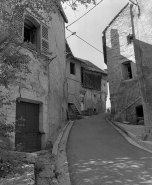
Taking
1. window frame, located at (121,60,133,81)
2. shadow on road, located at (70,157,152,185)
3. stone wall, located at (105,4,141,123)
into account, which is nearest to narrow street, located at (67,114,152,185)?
shadow on road, located at (70,157,152,185)

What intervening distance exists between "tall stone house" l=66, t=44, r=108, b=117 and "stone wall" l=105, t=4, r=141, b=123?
372 cm

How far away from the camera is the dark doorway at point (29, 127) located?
6.15 m

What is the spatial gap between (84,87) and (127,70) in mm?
7177

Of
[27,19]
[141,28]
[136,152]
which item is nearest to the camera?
[136,152]

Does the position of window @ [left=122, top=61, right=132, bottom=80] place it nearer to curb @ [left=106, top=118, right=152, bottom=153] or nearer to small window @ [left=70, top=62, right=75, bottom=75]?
small window @ [left=70, top=62, right=75, bottom=75]

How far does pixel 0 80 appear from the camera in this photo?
3.09 m

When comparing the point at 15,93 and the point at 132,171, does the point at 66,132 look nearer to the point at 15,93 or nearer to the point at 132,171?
the point at 15,93

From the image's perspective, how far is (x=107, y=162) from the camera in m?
4.68

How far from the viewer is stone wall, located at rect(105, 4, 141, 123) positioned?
42.3 feet

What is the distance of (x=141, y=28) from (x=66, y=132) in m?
6.40

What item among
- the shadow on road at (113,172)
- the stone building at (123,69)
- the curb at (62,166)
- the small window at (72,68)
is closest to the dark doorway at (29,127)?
the curb at (62,166)

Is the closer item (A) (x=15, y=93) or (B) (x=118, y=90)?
(A) (x=15, y=93)

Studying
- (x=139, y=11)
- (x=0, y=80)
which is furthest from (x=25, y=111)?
(x=139, y=11)

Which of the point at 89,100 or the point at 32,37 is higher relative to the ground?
the point at 32,37
